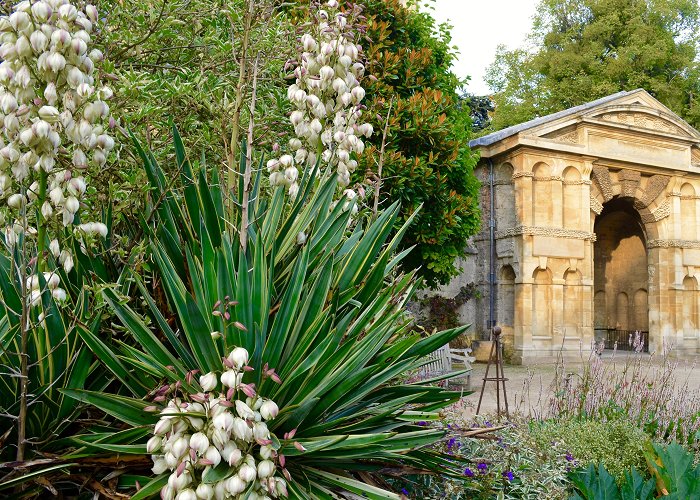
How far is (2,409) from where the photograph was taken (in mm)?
2293

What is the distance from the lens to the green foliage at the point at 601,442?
407 centimetres

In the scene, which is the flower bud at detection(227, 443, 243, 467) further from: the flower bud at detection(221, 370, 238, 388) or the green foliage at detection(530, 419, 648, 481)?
the green foliage at detection(530, 419, 648, 481)

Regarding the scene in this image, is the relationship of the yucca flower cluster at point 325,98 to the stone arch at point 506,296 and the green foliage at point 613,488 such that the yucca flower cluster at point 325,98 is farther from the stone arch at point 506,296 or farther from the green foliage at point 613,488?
the stone arch at point 506,296

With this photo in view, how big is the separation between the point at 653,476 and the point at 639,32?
24.7 m

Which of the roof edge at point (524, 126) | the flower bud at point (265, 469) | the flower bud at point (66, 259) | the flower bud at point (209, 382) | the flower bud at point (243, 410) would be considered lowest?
the flower bud at point (265, 469)

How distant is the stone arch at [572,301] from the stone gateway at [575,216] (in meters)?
0.03

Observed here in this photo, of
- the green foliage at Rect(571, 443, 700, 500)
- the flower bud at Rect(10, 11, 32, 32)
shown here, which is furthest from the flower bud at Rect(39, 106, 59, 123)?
the green foliage at Rect(571, 443, 700, 500)

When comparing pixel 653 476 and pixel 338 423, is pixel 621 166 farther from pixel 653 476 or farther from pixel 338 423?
pixel 338 423

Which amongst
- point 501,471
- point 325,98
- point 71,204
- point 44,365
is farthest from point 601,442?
point 71,204

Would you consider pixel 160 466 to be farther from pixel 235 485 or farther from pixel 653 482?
pixel 653 482

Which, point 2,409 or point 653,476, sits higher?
point 2,409

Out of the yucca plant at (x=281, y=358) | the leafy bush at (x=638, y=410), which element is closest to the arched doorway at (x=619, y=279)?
the leafy bush at (x=638, y=410)

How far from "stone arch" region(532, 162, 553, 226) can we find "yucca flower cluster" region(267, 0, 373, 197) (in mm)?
13638

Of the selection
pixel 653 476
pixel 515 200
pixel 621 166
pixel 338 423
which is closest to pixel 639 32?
pixel 621 166
